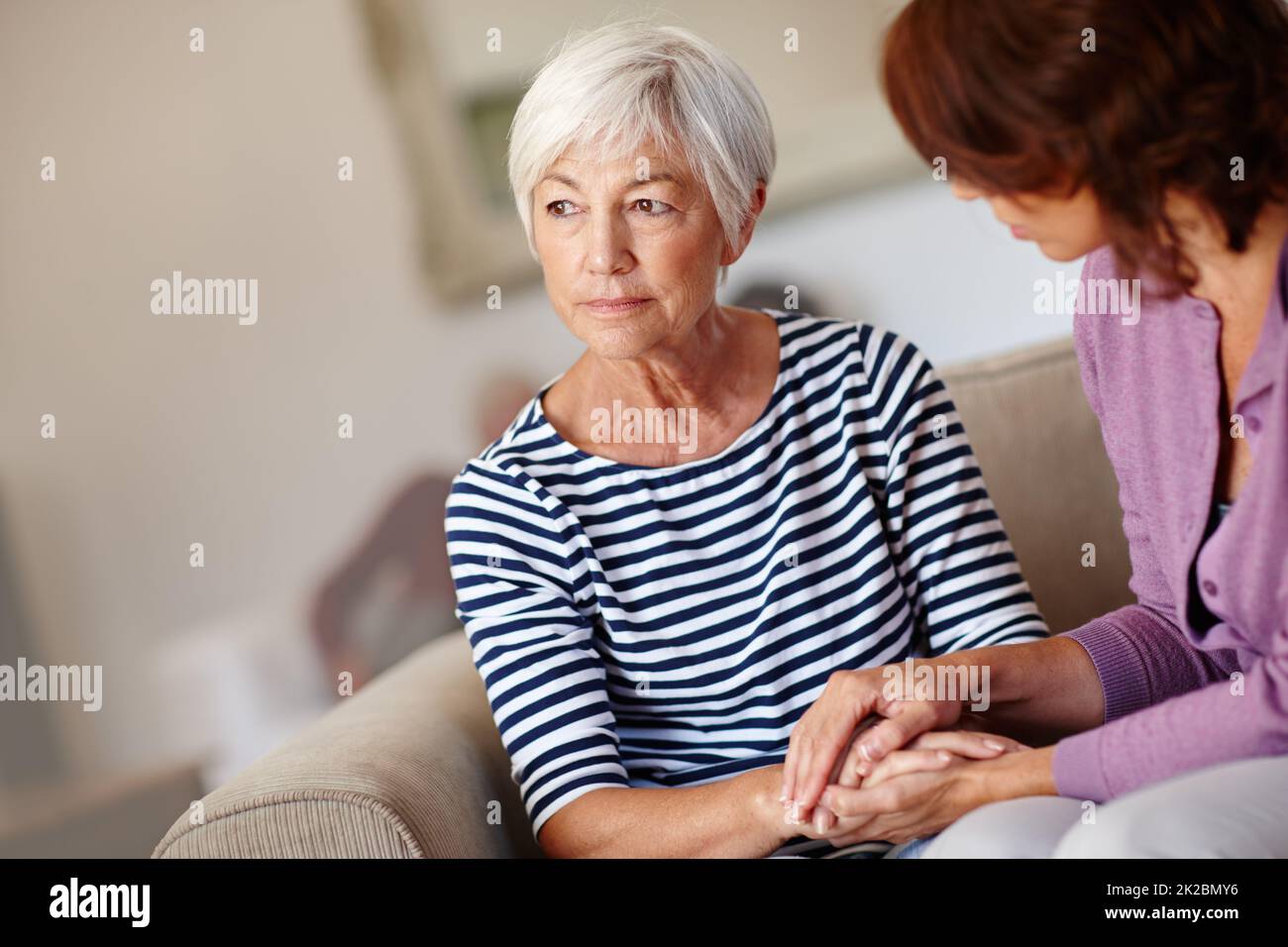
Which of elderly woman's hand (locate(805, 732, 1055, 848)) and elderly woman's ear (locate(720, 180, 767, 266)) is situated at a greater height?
elderly woman's ear (locate(720, 180, 767, 266))

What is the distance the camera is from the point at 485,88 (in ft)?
8.68

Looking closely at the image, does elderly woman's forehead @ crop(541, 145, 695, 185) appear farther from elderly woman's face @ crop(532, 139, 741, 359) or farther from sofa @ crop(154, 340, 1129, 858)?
sofa @ crop(154, 340, 1129, 858)

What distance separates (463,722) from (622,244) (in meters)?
0.53

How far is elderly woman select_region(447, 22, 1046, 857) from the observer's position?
1.25 meters

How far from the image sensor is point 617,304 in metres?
1.27

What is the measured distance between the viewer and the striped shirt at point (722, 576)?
4.19ft

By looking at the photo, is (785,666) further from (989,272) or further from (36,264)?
(36,264)

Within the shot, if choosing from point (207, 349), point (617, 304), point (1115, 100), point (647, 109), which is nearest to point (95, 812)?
point (207, 349)

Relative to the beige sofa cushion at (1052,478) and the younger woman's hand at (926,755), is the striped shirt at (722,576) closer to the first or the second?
the younger woman's hand at (926,755)

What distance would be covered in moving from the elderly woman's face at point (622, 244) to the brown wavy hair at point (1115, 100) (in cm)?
34

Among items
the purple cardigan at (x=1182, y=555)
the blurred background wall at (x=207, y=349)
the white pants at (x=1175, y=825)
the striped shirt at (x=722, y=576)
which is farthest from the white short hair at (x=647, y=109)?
the blurred background wall at (x=207, y=349)

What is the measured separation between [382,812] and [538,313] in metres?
1.73

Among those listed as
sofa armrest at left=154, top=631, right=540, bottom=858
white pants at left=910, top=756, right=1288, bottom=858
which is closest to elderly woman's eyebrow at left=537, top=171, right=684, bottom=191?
sofa armrest at left=154, top=631, right=540, bottom=858
